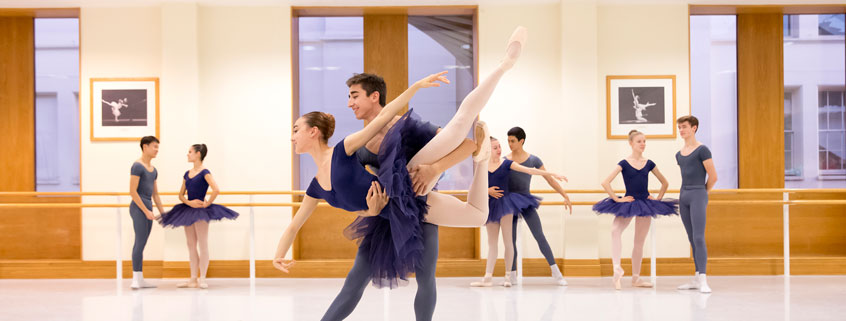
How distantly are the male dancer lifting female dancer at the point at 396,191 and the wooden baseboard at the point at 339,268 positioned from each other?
12.7 ft

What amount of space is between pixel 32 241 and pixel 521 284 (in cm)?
528

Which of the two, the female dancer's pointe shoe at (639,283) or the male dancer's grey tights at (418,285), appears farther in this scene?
the female dancer's pointe shoe at (639,283)

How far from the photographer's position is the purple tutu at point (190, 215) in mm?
5688

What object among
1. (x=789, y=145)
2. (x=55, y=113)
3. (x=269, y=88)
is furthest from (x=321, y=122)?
(x=789, y=145)

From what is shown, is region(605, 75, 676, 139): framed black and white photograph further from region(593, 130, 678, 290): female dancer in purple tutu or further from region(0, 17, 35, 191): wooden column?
region(0, 17, 35, 191): wooden column

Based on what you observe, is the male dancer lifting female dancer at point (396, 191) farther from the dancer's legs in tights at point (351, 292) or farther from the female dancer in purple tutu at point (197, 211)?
the female dancer in purple tutu at point (197, 211)

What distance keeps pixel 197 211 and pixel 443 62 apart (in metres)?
3.01

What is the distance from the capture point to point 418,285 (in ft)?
8.68

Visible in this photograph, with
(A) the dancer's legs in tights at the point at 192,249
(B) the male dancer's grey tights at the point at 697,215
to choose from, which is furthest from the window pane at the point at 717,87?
(A) the dancer's legs in tights at the point at 192,249

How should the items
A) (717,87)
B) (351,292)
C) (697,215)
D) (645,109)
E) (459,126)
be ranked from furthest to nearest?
(717,87), (645,109), (697,215), (351,292), (459,126)

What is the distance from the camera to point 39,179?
6848 mm

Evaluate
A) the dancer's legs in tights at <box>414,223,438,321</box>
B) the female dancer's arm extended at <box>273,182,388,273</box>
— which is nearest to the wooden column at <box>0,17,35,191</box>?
the female dancer's arm extended at <box>273,182,388,273</box>

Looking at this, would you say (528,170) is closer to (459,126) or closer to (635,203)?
(635,203)

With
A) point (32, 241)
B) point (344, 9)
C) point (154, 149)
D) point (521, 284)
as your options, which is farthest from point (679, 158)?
point (32, 241)
